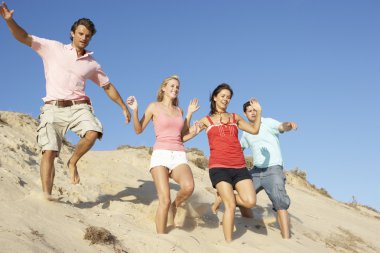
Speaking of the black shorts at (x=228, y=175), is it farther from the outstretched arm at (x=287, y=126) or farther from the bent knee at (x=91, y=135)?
the bent knee at (x=91, y=135)

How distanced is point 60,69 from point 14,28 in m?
0.71

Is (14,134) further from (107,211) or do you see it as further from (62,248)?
(62,248)

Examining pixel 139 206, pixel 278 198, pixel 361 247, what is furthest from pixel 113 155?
pixel 361 247

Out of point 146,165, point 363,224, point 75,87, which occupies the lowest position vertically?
point 363,224

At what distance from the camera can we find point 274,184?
23.4ft

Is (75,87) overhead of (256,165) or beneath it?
overhead

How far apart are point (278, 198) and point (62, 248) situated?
3832 mm

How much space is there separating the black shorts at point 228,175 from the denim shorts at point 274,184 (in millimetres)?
957

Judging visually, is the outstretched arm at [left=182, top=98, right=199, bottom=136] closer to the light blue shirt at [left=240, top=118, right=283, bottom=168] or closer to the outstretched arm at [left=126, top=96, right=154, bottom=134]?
the outstretched arm at [left=126, top=96, right=154, bottom=134]

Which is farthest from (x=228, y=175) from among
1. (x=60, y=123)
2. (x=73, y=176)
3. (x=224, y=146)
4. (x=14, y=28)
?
(x=14, y=28)

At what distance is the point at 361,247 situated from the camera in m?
9.10

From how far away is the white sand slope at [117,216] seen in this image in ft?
15.2

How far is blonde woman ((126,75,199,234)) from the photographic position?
18.7 ft

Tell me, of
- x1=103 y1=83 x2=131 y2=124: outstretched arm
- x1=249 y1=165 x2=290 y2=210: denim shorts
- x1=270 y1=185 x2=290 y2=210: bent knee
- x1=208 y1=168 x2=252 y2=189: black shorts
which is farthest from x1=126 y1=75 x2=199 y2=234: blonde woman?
x1=270 y1=185 x2=290 y2=210: bent knee
